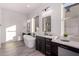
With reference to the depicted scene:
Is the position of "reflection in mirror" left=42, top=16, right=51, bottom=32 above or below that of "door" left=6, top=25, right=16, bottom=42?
above

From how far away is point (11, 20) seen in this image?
7.31 metres

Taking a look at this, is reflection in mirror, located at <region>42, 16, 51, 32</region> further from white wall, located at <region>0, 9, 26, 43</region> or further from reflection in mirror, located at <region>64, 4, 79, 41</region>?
white wall, located at <region>0, 9, 26, 43</region>

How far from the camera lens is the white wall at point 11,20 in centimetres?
667

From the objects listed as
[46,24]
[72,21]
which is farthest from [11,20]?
[72,21]

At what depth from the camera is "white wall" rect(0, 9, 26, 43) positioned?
6.67 m

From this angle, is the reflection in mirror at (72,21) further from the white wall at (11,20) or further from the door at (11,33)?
the door at (11,33)

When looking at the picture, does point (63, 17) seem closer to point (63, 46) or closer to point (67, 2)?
point (67, 2)

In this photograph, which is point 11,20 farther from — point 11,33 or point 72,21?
point 72,21

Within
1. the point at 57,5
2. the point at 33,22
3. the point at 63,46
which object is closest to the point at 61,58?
the point at 63,46

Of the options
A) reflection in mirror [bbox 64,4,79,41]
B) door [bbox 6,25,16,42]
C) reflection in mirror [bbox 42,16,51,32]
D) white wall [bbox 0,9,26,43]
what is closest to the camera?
reflection in mirror [bbox 64,4,79,41]

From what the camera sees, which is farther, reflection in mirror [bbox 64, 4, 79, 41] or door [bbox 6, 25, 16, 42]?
door [bbox 6, 25, 16, 42]

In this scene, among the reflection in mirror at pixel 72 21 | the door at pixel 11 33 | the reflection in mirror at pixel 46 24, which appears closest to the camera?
the reflection in mirror at pixel 72 21

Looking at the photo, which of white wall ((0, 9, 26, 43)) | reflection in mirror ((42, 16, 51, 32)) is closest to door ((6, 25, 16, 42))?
white wall ((0, 9, 26, 43))

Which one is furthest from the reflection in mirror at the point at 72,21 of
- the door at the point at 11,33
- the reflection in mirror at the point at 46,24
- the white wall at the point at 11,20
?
the door at the point at 11,33
